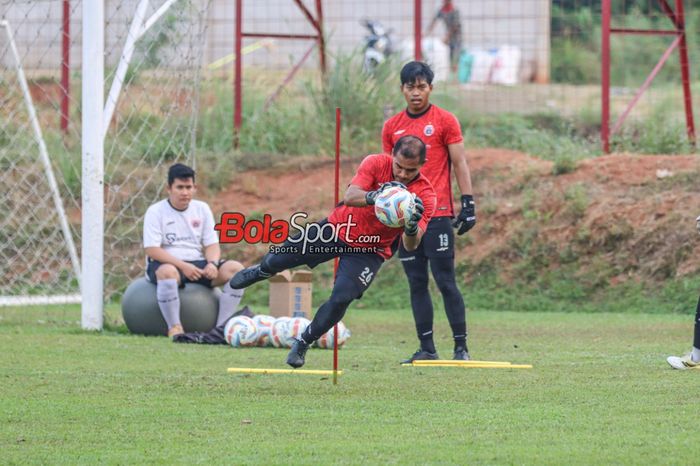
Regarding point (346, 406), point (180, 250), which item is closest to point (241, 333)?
point (180, 250)

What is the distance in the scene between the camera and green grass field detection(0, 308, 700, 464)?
19.6ft

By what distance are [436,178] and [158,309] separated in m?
3.38

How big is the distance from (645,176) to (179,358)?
8402 mm

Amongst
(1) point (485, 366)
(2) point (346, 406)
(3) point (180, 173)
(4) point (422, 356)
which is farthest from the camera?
(3) point (180, 173)

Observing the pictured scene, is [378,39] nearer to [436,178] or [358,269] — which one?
[436,178]

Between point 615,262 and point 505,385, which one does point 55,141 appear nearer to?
point 615,262

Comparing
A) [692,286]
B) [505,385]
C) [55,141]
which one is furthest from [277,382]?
[55,141]

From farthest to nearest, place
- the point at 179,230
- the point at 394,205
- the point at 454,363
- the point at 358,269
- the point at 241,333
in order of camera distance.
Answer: the point at 179,230 < the point at 241,333 < the point at 454,363 < the point at 358,269 < the point at 394,205

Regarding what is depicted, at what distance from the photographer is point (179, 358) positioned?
10.0 meters

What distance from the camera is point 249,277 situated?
29.8 feet

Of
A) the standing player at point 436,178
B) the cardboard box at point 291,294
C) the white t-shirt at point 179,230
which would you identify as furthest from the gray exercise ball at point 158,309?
the standing player at point 436,178

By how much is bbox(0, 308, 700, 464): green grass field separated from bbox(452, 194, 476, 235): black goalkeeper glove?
3.74 feet

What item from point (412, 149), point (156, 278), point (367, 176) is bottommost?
point (156, 278)

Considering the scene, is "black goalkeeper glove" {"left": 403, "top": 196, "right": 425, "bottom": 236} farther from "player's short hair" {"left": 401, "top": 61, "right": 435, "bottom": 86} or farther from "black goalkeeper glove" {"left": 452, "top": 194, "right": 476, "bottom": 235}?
"player's short hair" {"left": 401, "top": 61, "right": 435, "bottom": 86}
